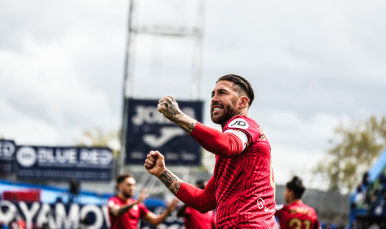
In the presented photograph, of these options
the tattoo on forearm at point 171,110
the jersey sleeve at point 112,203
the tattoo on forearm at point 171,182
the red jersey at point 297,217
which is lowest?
the jersey sleeve at point 112,203

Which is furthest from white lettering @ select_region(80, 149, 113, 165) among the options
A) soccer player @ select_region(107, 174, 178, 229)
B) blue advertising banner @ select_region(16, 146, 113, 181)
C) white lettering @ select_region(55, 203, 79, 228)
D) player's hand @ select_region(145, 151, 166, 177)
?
player's hand @ select_region(145, 151, 166, 177)

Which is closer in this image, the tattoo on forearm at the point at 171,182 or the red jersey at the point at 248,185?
→ the red jersey at the point at 248,185

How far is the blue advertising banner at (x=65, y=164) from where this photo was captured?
26516mm

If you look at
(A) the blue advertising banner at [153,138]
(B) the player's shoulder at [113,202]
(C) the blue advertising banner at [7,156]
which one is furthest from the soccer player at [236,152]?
(C) the blue advertising banner at [7,156]

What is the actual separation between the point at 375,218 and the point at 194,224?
1731 centimetres

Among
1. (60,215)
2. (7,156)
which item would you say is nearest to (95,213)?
(60,215)

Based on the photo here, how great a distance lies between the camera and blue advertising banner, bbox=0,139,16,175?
26812 mm

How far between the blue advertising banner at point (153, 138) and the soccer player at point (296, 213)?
1552cm

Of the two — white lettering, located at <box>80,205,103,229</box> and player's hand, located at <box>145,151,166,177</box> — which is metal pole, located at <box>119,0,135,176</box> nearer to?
white lettering, located at <box>80,205,103,229</box>

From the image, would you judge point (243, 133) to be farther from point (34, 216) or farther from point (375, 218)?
point (375, 218)

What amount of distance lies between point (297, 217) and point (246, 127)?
15.1 feet

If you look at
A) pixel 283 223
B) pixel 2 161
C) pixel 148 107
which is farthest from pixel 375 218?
pixel 2 161

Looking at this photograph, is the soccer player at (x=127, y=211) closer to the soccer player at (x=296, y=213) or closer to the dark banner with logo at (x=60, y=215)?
the soccer player at (x=296, y=213)

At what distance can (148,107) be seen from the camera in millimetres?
22906
